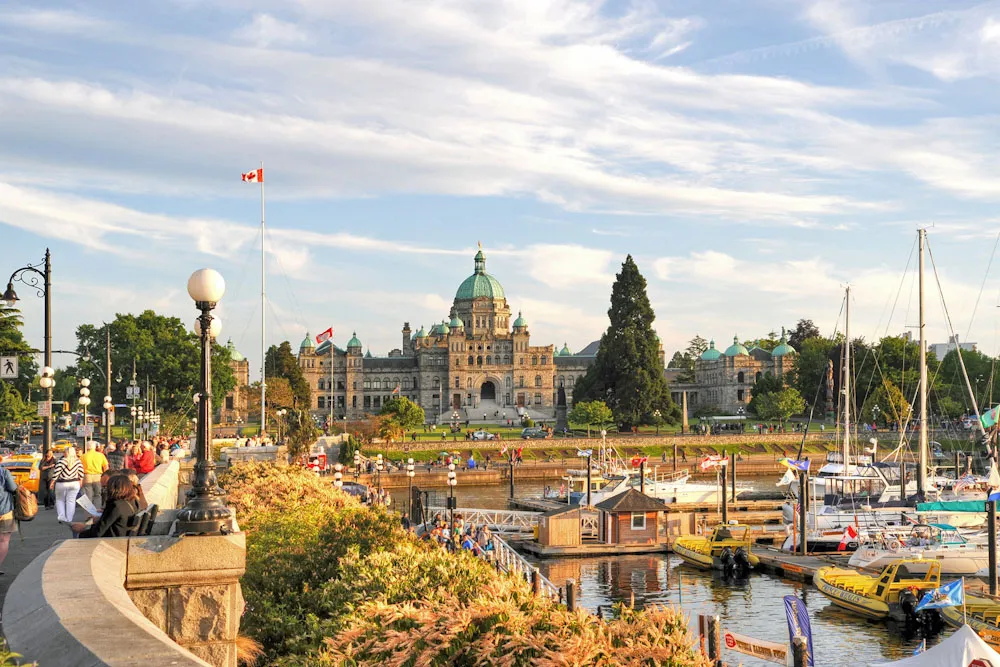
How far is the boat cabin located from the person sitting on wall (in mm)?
36568

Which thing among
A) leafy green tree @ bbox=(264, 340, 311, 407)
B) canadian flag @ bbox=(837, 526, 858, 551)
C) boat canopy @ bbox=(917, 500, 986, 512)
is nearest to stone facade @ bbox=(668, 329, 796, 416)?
leafy green tree @ bbox=(264, 340, 311, 407)

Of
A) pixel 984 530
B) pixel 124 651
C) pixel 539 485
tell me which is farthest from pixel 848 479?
pixel 124 651

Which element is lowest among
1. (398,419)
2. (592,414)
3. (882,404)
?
(398,419)

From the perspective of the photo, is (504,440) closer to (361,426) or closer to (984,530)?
(361,426)

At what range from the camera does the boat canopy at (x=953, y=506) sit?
47750 millimetres

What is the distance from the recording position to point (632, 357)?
109125 millimetres

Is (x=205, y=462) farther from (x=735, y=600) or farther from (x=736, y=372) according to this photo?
(x=736, y=372)

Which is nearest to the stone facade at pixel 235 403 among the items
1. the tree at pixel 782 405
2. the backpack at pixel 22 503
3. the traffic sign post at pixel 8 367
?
the tree at pixel 782 405

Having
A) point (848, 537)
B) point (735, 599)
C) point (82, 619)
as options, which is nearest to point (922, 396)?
point (848, 537)

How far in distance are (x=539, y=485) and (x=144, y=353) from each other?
126 feet

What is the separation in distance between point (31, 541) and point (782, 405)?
116958mm

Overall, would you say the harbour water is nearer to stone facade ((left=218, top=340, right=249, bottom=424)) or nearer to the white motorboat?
the white motorboat

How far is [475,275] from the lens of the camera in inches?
6811

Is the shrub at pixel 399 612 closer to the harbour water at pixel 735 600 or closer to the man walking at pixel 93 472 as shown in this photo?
the man walking at pixel 93 472
